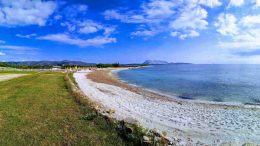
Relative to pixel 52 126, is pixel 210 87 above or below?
below

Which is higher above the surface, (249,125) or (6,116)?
(6,116)

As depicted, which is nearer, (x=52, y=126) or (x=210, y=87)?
(x=52, y=126)

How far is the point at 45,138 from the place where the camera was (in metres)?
10.9

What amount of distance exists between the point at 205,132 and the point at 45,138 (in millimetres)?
8901

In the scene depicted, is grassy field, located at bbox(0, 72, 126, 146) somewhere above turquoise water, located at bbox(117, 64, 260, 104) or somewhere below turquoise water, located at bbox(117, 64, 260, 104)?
above

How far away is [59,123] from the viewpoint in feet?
43.3

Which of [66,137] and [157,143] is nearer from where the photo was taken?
[157,143]

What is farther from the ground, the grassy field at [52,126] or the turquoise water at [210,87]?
the grassy field at [52,126]

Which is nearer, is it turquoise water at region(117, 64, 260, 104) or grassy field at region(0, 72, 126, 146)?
grassy field at region(0, 72, 126, 146)

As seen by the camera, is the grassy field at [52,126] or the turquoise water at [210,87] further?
the turquoise water at [210,87]

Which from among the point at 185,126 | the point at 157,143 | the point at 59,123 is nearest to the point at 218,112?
the point at 185,126

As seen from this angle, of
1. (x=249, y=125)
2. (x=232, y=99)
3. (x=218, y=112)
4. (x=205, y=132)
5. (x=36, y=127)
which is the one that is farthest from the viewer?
(x=232, y=99)

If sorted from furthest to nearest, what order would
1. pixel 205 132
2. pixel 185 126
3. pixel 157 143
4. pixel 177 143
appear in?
pixel 185 126 → pixel 205 132 → pixel 177 143 → pixel 157 143

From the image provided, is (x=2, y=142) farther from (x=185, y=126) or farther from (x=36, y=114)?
(x=185, y=126)
